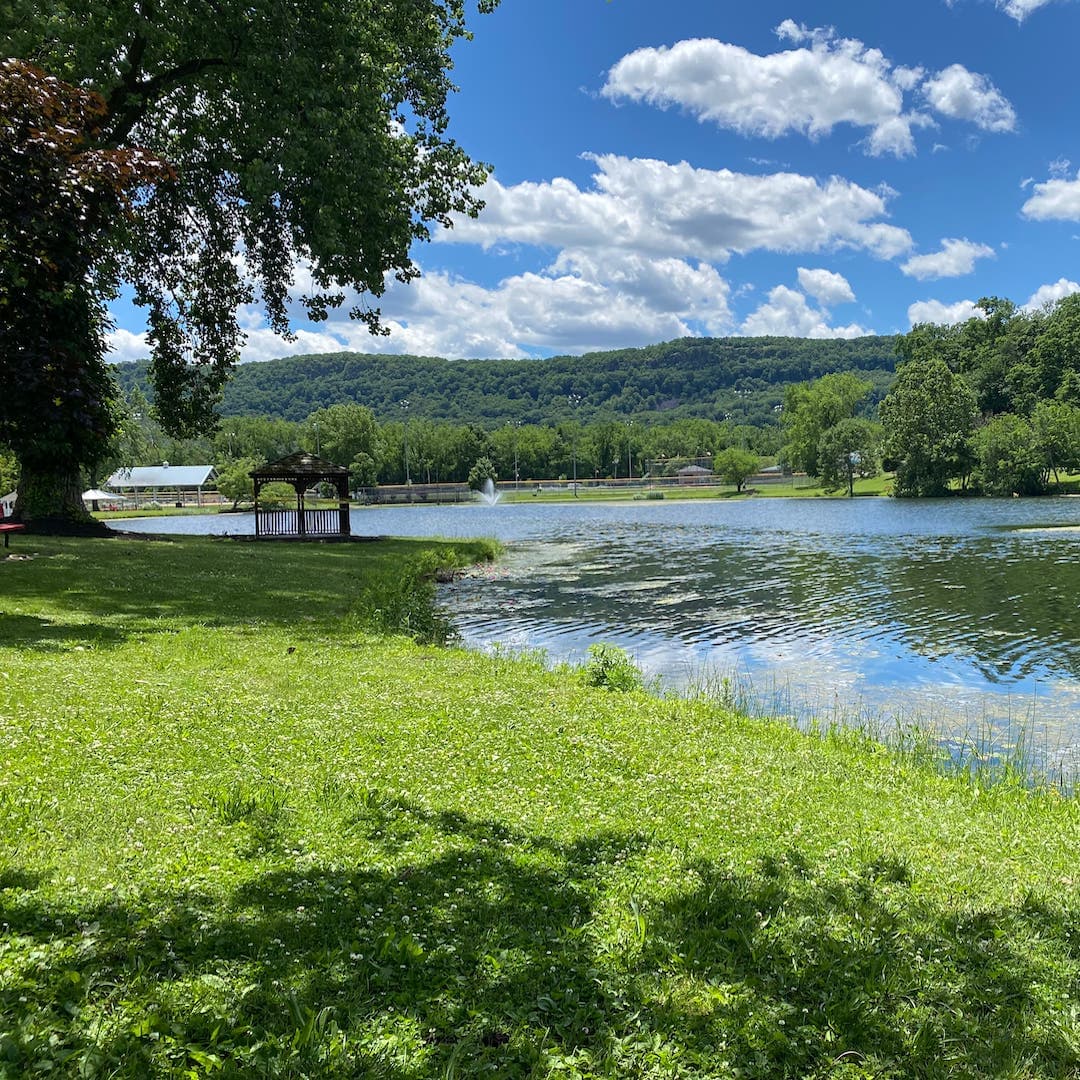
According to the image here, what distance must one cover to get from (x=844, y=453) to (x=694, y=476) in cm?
4896

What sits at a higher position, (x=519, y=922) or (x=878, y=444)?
(x=878, y=444)

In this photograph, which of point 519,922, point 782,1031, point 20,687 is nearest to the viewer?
point 782,1031

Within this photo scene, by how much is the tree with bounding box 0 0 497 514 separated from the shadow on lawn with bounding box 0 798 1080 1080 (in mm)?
8933

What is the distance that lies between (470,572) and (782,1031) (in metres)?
28.8

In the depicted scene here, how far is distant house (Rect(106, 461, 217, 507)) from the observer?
452 ft

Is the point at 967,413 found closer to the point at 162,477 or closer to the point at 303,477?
the point at 303,477

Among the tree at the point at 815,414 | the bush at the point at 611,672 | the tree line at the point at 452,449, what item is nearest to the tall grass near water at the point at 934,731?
the bush at the point at 611,672

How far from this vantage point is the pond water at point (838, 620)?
12665 millimetres

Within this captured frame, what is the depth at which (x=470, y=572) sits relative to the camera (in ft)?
106

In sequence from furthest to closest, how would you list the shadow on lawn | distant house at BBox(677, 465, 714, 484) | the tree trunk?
distant house at BBox(677, 465, 714, 484) → the tree trunk → the shadow on lawn

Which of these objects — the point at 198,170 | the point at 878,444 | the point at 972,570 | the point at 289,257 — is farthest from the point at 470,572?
the point at 878,444

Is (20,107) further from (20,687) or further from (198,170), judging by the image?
(198,170)

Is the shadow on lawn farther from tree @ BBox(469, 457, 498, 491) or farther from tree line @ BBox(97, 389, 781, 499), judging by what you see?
tree @ BBox(469, 457, 498, 491)

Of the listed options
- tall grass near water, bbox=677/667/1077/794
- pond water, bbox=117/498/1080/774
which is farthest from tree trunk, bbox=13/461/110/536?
tall grass near water, bbox=677/667/1077/794
